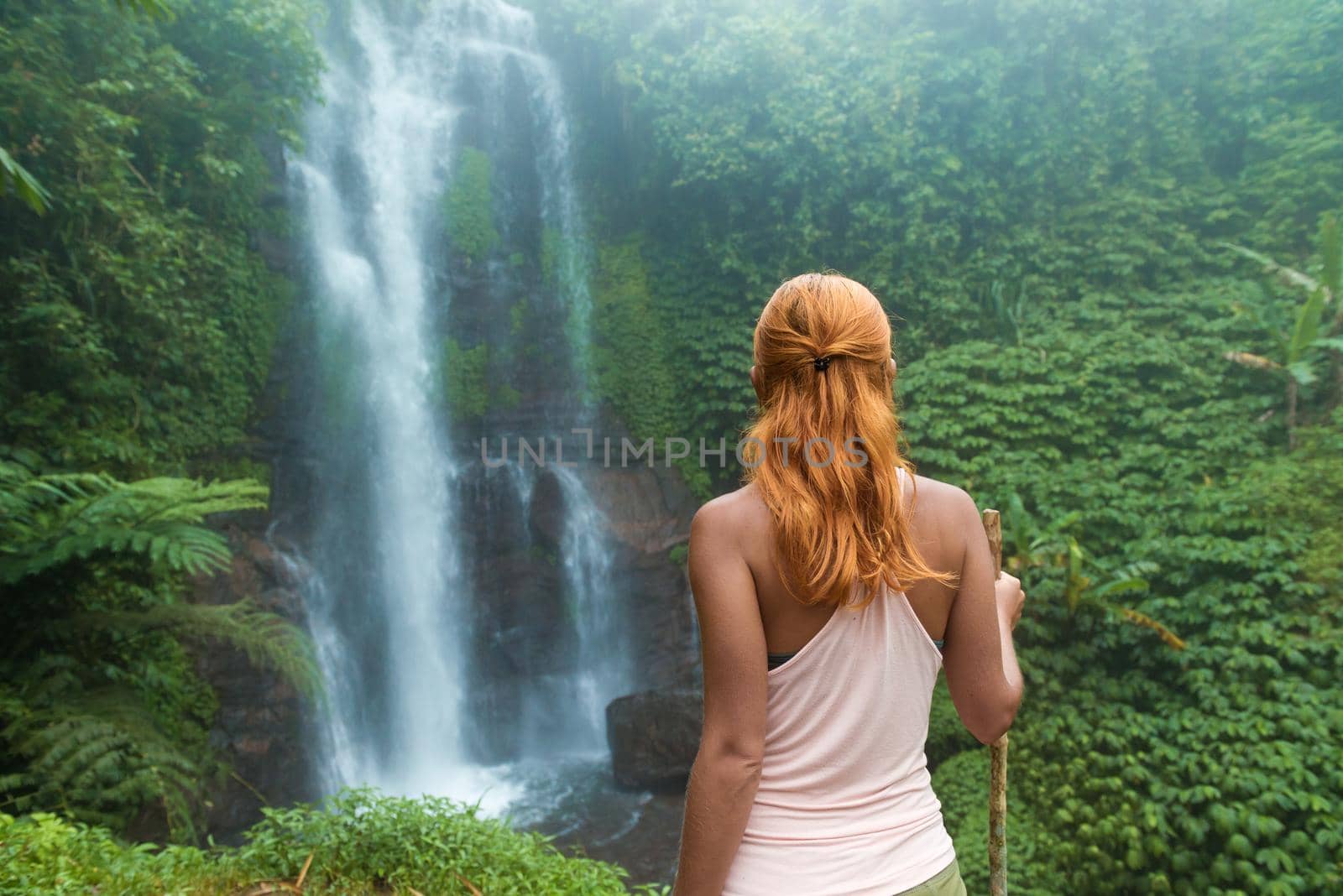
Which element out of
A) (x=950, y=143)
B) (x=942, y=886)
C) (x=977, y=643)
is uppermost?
(x=950, y=143)

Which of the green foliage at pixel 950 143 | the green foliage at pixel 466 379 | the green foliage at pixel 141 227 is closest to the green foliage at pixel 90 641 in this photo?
the green foliage at pixel 141 227

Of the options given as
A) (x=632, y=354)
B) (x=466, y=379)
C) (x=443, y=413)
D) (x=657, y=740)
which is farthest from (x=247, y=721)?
(x=632, y=354)

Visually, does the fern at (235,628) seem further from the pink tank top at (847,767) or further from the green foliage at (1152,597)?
the pink tank top at (847,767)

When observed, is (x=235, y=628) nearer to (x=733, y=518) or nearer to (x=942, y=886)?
(x=733, y=518)

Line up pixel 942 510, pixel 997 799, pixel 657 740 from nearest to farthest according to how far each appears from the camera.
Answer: pixel 942 510 < pixel 997 799 < pixel 657 740

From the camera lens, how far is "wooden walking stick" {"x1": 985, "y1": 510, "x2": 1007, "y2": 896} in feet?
6.08

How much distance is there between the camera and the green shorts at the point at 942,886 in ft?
3.98

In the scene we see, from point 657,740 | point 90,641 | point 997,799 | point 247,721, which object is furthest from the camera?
point 657,740

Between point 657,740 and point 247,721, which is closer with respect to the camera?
point 247,721

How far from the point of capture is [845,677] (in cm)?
127

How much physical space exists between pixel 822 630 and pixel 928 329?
1027 centimetres

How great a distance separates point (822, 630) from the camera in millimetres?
1259

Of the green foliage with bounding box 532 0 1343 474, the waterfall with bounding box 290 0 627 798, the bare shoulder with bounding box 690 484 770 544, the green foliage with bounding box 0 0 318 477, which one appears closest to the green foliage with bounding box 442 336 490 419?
the waterfall with bounding box 290 0 627 798

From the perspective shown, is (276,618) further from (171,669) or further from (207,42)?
(207,42)
